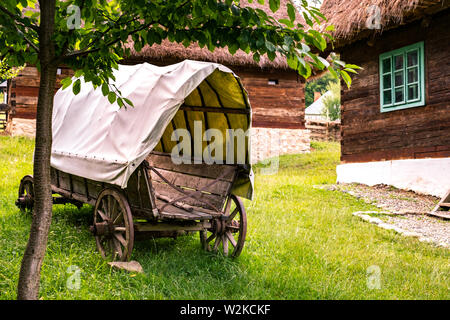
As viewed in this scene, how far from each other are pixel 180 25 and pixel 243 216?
2.59 meters

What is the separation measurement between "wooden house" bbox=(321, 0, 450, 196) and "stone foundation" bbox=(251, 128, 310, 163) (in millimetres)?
5519

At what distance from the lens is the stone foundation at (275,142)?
16.3 metres

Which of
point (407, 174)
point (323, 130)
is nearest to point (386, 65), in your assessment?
point (407, 174)

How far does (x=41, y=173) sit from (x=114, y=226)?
1.72 metres

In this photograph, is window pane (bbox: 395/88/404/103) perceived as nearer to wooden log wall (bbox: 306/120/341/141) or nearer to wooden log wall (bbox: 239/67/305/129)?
wooden log wall (bbox: 239/67/305/129)

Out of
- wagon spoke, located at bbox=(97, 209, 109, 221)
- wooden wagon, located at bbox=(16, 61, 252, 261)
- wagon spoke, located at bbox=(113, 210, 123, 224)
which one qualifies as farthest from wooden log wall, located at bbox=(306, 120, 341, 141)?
wagon spoke, located at bbox=(113, 210, 123, 224)

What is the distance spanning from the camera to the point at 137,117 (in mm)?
4387

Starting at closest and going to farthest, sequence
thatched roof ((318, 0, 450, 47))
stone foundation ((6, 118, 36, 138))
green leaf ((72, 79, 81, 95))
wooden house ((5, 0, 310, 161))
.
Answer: green leaf ((72, 79, 81, 95)) → thatched roof ((318, 0, 450, 47)) → stone foundation ((6, 118, 36, 138)) → wooden house ((5, 0, 310, 161))

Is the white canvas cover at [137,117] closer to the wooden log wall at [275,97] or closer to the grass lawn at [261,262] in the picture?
the grass lawn at [261,262]

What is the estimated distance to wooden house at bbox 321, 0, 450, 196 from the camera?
27.7 ft

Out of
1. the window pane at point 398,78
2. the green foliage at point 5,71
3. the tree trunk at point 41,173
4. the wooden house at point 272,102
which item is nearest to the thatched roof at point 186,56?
the wooden house at point 272,102

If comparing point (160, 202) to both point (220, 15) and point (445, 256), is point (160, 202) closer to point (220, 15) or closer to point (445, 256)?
point (220, 15)

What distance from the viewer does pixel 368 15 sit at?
8.73 m
